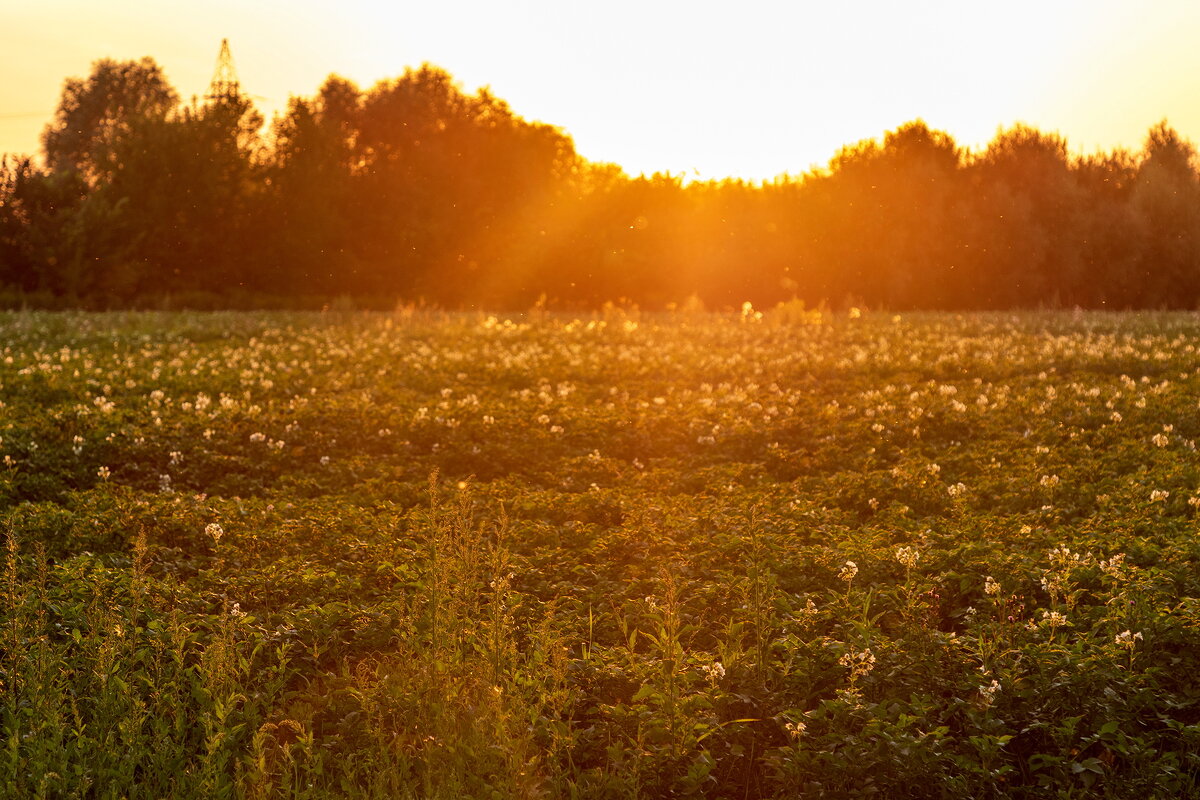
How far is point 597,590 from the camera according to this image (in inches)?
295

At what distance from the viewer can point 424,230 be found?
50.8 metres

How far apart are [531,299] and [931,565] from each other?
4158cm

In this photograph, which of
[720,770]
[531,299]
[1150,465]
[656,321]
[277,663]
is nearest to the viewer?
[720,770]

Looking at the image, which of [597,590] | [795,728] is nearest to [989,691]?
[795,728]

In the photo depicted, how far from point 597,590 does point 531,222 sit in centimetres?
4550

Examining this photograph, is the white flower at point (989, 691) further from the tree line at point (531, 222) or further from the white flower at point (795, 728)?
the tree line at point (531, 222)

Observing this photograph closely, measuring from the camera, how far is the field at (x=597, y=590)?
5285mm

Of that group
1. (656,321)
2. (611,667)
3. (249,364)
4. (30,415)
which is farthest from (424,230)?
(611,667)

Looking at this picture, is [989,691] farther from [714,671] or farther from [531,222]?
[531,222]

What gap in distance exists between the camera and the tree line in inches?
1683

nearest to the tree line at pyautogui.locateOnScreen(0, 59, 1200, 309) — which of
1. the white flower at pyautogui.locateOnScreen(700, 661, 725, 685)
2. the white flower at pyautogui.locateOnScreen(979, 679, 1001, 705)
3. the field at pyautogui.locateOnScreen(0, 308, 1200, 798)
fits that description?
the field at pyautogui.locateOnScreen(0, 308, 1200, 798)

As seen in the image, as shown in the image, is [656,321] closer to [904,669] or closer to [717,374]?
[717,374]

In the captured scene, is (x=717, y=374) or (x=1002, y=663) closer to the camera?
(x=1002, y=663)

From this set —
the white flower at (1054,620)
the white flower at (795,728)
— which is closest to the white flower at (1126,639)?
the white flower at (1054,620)
